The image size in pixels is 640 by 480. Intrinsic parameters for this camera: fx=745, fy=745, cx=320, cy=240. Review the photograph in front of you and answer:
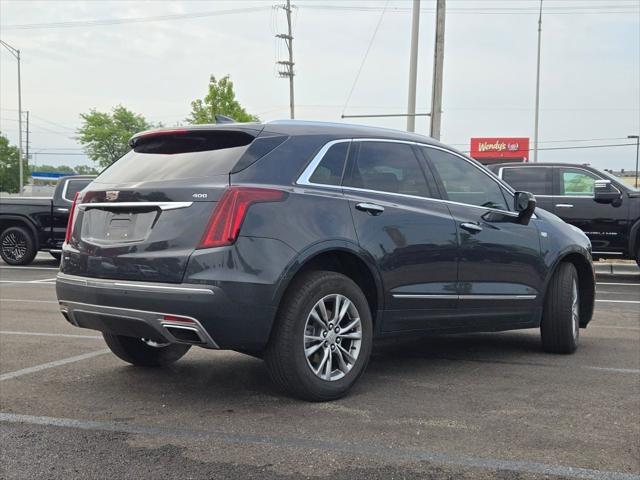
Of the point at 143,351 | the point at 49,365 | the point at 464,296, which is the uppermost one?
the point at 464,296

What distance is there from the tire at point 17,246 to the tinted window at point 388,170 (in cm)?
1188

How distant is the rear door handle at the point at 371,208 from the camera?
187 inches

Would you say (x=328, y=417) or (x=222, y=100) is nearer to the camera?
(x=328, y=417)

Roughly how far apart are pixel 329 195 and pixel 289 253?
556 millimetres

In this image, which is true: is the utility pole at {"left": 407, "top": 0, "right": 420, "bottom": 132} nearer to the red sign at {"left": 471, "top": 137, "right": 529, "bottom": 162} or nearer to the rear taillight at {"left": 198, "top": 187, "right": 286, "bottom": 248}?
the rear taillight at {"left": 198, "top": 187, "right": 286, "bottom": 248}

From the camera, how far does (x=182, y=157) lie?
4652 millimetres

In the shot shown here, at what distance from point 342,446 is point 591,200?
10083 millimetres

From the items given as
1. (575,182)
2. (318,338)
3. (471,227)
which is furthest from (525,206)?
(575,182)

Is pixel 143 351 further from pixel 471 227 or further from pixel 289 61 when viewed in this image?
pixel 289 61

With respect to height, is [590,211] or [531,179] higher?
[531,179]

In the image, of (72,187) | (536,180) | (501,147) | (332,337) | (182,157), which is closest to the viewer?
(332,337)

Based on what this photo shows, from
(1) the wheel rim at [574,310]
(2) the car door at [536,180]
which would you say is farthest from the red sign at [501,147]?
(1) the wheel rim at [574,310]

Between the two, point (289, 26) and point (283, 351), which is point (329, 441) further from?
point (289, 26)

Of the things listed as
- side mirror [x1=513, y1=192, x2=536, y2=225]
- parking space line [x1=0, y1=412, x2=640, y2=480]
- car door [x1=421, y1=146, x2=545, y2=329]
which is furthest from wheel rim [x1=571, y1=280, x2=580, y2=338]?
parking space line [x1=0, y1=412, x2=640, y2=480]
